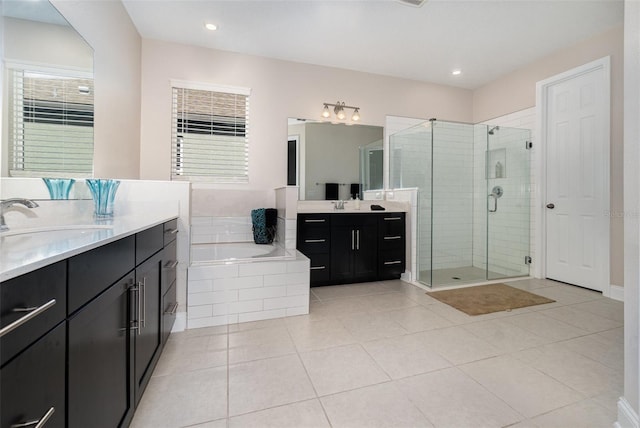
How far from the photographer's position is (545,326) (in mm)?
2209

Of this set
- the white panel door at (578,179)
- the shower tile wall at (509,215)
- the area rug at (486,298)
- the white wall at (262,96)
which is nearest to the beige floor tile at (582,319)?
the area rug at (486,298)

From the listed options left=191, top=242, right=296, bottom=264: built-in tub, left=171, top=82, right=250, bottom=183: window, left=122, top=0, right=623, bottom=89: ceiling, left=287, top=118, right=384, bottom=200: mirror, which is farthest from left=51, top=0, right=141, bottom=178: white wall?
left=287, top=118, right=384, bottom=200: mirror

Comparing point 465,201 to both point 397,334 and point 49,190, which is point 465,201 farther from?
point 49,190

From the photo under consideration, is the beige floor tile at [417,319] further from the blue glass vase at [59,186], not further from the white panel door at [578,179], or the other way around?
the blue glass vase at [59,186]

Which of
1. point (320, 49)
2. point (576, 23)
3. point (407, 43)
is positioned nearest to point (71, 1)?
point (320, 49)

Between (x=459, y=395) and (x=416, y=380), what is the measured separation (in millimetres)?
213

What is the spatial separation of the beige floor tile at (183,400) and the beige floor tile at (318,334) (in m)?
0.55

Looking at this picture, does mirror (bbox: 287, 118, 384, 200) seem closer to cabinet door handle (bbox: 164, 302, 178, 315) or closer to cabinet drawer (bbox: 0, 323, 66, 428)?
cabinet door handle (bbox: 164, 302, 178, 315)

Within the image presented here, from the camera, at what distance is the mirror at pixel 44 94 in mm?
1257

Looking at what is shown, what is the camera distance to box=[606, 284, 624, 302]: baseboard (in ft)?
8.97

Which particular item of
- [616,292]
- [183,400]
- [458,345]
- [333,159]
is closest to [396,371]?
[458,345]

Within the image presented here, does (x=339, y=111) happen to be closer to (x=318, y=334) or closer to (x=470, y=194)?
(x=470, y=194)

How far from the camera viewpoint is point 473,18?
8.70 feet

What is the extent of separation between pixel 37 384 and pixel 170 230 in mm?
1398
